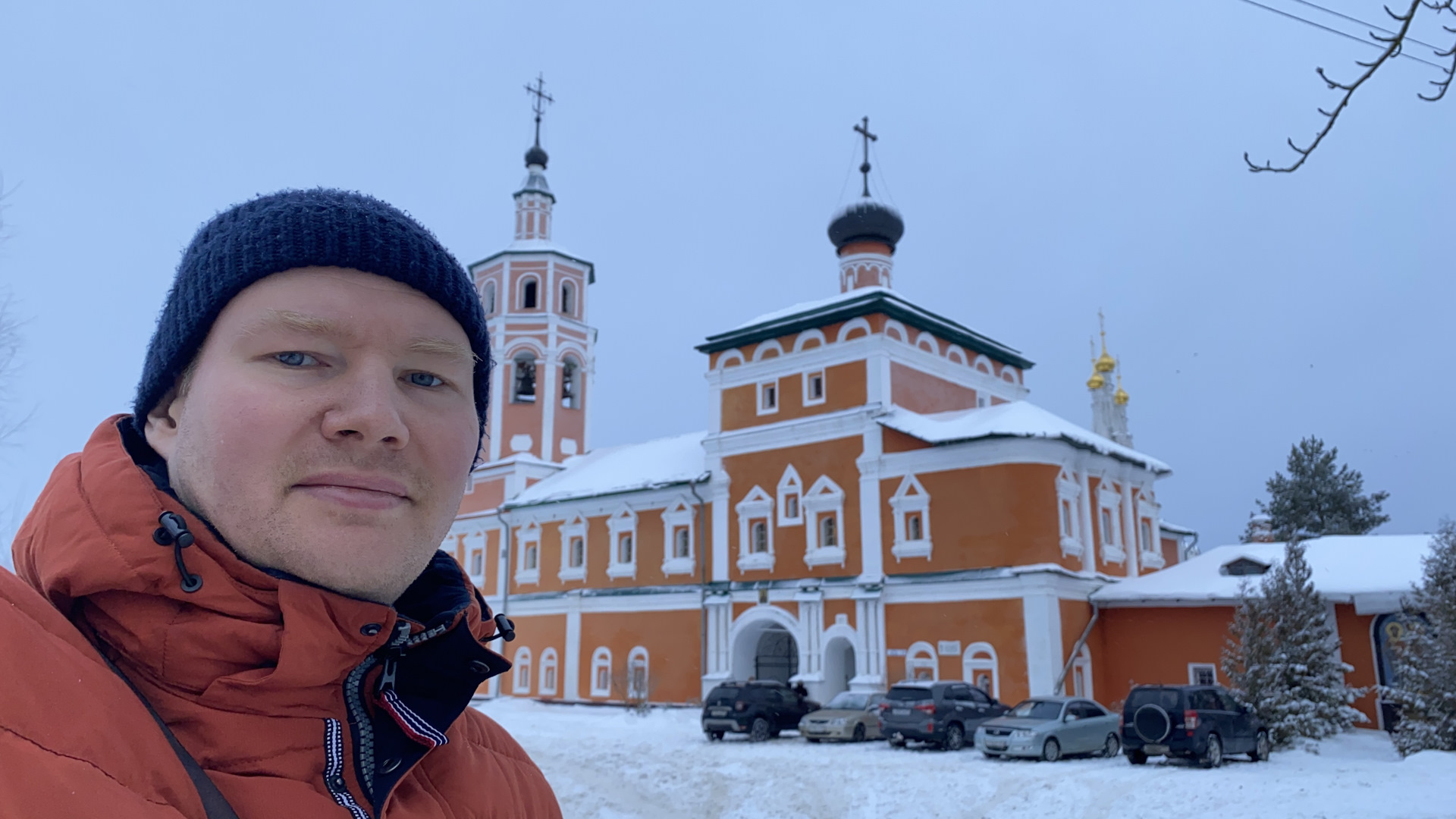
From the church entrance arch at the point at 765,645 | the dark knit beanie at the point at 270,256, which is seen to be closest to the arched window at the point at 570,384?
the church entrance arch at the point at 765,645

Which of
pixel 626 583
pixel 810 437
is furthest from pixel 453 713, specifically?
pixel 626 583

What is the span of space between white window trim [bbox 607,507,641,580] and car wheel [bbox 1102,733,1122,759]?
15820mm

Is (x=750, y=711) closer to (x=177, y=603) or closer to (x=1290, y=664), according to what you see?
Result: (x=1290, y=664)

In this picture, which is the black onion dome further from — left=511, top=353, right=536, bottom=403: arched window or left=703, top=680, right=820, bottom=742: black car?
left=703, top=680, right=820, bottom=742: black car

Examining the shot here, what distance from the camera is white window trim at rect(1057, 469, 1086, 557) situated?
2273 cm

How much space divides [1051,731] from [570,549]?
19029 millimetres

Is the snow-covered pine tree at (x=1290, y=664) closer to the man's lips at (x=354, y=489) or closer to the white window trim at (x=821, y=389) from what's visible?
the white window trim at (x=821, y=389)

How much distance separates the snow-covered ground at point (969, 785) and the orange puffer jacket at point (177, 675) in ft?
34.9

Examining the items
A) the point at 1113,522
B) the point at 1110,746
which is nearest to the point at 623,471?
the point at 1113,522

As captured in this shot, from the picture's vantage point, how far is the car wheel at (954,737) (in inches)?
717

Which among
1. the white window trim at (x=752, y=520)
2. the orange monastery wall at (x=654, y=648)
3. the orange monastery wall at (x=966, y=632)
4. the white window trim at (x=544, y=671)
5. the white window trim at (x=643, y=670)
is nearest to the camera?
the orange monastery wall at (x=966, y=632)

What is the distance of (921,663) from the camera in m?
23.3

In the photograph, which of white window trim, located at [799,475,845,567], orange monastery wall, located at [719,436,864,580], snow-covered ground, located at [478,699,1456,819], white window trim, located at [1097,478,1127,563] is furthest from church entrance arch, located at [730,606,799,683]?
snow-covered ground, located at [478,699,1456,819]

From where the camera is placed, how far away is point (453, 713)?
162cm
